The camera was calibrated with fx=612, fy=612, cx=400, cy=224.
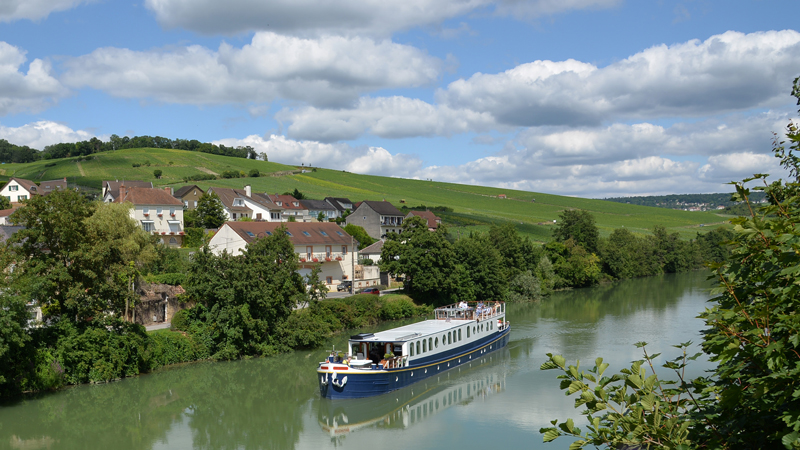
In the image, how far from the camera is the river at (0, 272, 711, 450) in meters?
22.8

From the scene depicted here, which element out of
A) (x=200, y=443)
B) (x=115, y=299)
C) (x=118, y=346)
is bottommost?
(x=200, y=443)

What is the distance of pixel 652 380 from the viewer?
5.75 m

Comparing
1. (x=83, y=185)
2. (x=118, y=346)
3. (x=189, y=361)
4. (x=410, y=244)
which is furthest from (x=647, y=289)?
(x=83, y=185)

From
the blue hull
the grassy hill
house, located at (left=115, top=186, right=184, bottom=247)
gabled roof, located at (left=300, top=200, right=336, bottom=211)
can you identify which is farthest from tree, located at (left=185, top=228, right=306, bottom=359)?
the grassy hill

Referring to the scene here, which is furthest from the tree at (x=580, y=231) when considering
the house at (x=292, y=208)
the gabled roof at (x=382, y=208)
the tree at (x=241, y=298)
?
the tree at (x=241, y=298)

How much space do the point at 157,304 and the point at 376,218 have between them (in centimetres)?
5355

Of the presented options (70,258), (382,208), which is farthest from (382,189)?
(70,258)

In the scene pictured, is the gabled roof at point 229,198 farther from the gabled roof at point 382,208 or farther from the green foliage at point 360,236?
the green foliage at point 360,236

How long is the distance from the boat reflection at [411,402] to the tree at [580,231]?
52.2m

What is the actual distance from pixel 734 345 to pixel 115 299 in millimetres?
29027

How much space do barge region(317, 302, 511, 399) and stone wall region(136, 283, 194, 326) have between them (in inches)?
555

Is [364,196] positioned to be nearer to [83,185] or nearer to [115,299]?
[83,185]

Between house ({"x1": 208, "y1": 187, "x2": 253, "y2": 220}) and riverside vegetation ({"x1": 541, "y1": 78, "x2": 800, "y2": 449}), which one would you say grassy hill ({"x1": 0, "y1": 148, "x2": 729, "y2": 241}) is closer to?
house ({"x1": 208, "y1": 187, "x2": 253, "y2": 220})

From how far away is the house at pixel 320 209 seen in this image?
9775 centimetres
